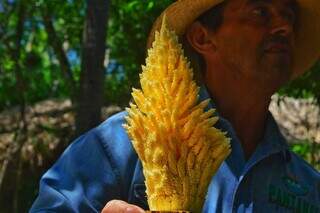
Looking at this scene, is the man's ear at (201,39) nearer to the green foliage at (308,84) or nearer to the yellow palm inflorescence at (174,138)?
the yellow palm inflorescence at (174,138)

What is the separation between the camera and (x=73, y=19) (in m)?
6.09

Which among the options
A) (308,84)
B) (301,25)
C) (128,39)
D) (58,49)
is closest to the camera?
(301,25)

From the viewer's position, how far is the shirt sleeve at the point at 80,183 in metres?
2.32

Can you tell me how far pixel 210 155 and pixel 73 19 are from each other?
174 inches

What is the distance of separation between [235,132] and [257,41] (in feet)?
1.03

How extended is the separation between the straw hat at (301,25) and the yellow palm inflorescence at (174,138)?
847mm

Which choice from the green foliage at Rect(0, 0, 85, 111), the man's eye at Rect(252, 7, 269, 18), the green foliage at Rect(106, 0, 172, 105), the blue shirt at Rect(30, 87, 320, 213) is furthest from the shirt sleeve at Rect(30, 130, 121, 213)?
the green foliage at Rect(0, 0, 85, 111)

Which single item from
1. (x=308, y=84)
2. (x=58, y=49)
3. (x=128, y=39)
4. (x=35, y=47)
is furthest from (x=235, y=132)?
(x=35, y=47)

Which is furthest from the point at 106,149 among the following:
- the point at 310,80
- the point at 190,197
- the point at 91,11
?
the point at 310,80

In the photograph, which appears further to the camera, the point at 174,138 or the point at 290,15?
the point at 290,15

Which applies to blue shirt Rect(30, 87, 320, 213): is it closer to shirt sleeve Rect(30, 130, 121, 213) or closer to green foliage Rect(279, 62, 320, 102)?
shirt sleeve Rect(30, 130, 121, 213)

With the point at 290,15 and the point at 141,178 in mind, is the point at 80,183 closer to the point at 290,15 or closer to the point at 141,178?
the point at 141,178

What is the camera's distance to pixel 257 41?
2613 millimetres

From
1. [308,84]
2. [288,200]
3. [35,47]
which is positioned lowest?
[288,200]
